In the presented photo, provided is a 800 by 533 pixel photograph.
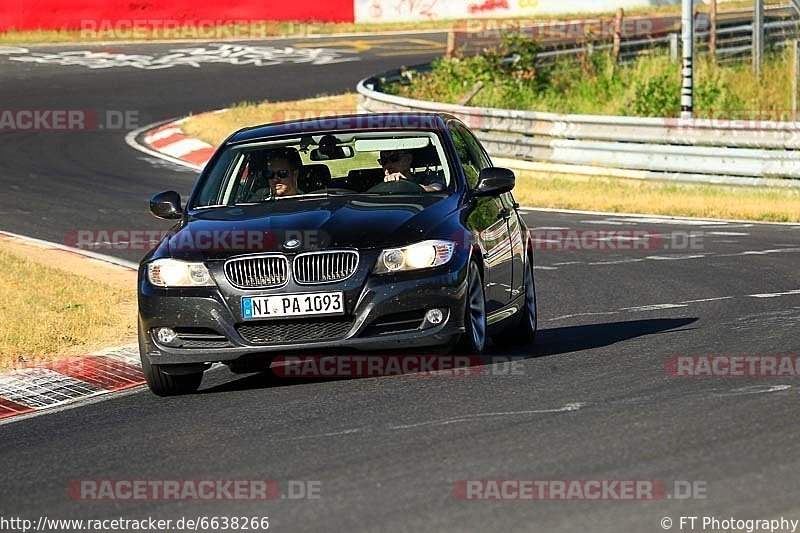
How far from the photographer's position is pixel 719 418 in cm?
734

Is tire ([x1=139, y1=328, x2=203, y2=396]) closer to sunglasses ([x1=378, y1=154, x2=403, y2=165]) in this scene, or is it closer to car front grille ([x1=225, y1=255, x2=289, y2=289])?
car front grille ([x1=225, y1=255, x2=289, y2=289])

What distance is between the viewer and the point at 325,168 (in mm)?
10250

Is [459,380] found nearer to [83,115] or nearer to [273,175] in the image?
[273,175]

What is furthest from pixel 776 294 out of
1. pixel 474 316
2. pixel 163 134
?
pixel 163 134

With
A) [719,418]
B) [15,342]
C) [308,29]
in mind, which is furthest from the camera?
[308,29]

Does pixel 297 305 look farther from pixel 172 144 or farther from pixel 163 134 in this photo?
pixel 163 134

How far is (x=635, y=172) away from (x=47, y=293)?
11226mm

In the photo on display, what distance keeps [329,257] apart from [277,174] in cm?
152

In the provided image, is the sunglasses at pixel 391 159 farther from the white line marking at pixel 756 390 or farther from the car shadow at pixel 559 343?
the white line marking at pixel 756 390

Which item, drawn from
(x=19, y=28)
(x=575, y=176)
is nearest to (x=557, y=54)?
(x=575, y=176)

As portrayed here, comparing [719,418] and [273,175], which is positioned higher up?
[273,175]

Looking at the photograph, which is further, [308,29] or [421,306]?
[308,29]

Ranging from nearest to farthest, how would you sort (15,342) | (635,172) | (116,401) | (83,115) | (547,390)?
(547,390) → (116,401) → (15,342) → (635,172) → (83,115)

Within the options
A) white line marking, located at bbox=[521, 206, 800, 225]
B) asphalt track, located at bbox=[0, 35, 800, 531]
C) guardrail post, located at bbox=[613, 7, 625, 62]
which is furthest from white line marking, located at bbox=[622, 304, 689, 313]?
guardrail post, located at bbox=[613, 7, 625, 62]
